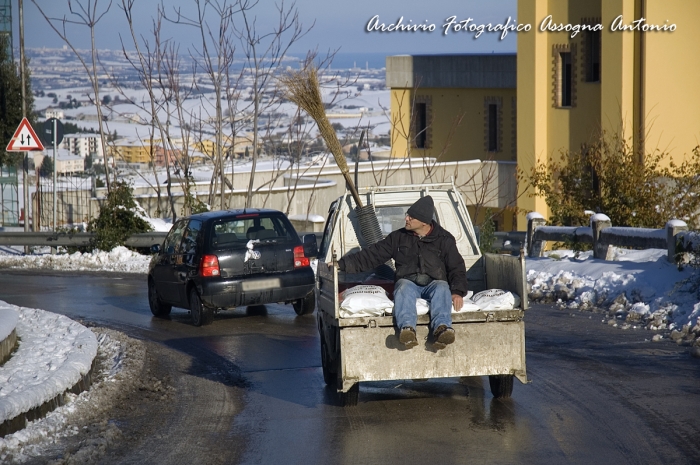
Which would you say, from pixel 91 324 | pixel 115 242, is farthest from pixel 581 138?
pixel 91 324

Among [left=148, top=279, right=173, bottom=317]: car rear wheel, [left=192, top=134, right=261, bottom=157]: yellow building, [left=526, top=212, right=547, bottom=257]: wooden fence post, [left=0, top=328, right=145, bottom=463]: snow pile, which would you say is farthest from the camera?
[left=192, top=134, right=261, bottom=157]: yellow building

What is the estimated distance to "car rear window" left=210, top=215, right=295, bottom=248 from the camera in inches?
544

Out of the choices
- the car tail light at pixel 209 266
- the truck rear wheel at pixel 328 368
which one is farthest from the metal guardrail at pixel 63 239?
the truck rear wheel at pixel 328 368

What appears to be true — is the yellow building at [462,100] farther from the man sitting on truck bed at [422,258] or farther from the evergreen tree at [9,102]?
the man sitting on truck bed at [422,258]

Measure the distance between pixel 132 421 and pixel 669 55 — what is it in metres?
24.7

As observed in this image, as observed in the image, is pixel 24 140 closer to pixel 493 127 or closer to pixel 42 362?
pixel 42 362

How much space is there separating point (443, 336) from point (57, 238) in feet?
60.0

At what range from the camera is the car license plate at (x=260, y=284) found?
13.6 meters

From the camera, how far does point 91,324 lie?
13805 mm

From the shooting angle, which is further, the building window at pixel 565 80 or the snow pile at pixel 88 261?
the building window at pixel 565 80

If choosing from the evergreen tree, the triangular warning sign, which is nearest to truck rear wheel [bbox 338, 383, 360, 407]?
the triangular warning sign

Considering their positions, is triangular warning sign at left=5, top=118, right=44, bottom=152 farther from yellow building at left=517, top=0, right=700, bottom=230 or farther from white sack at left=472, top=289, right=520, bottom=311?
white sack at left=472, top=289, right=520, bottom=311

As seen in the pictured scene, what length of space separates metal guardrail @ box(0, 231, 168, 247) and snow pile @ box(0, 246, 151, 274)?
0.29 m

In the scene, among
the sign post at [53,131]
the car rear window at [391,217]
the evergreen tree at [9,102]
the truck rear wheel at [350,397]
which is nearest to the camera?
the truck rear wheel at [350,397]
